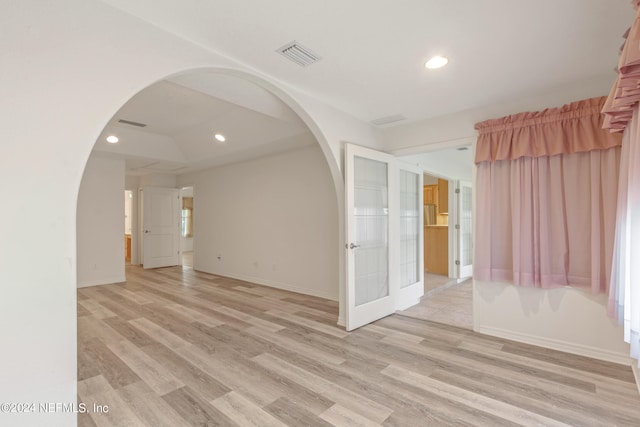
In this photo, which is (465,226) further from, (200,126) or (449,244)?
(200,126)

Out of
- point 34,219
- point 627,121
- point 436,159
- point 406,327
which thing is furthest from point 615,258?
point 34,219

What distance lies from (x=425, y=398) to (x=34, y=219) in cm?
257

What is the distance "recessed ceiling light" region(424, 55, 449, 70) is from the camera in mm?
2371

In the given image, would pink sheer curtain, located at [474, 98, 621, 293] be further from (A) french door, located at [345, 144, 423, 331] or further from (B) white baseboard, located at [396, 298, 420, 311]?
(B) white baseboard, located at [396, 298, 420, 311]

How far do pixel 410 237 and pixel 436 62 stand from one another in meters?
2.78

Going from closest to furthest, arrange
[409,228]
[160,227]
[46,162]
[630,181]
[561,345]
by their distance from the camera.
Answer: [46,162] < [630,181] < [561,345] < [409,228] < [160,227]

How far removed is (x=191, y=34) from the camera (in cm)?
204

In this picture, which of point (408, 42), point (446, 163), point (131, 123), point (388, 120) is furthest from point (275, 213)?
point (408, 42)

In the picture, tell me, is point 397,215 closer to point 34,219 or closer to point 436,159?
point 436,159

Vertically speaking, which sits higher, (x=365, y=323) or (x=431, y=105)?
(x=431, y=105)

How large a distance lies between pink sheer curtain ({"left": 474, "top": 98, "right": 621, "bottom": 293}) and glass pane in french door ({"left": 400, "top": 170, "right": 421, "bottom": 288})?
1.26 m

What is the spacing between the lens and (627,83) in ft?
5.29

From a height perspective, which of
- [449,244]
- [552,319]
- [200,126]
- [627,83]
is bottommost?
[552,319]

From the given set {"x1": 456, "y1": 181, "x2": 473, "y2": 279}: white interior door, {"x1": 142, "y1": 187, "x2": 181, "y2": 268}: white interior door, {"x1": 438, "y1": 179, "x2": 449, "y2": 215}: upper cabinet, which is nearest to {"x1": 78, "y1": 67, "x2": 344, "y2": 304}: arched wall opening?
{"x1": 142, "y1": 187, "x2": 181, "y2": 268}: white interior door
